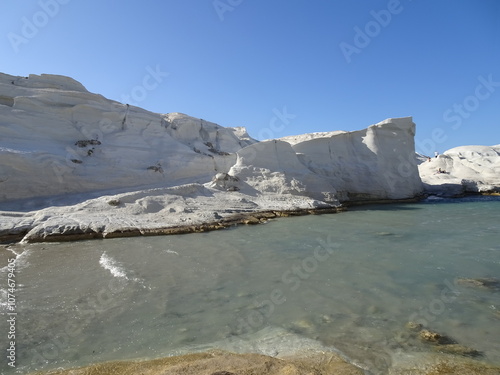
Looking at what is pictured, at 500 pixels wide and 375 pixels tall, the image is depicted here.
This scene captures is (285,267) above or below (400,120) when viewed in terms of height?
below

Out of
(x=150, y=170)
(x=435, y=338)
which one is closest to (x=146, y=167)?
(x=150, y=170)

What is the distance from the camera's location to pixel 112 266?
24.9 feet

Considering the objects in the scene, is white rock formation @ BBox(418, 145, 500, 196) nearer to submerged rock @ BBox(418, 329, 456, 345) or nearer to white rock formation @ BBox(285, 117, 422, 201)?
white rock formation @ BBox(285, 117, 422, 201)

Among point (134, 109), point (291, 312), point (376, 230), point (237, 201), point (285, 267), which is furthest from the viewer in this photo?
point (134, 109)

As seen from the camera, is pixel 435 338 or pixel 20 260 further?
pixel 20 260

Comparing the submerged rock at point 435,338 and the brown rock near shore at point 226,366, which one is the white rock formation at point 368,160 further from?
the brown rock near shore at point 226,366

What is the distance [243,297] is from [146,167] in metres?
18.2

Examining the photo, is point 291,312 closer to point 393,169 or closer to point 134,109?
point 393,169

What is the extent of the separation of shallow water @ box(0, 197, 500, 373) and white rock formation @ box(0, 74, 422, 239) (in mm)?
3494

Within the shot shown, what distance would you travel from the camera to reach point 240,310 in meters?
5.05

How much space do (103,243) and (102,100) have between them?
804 inches

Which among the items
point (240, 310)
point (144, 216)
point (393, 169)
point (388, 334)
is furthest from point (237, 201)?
point (393, 169)

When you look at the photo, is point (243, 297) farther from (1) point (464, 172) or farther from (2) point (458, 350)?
(1) point (464, 172)

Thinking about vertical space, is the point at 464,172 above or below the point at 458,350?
above
